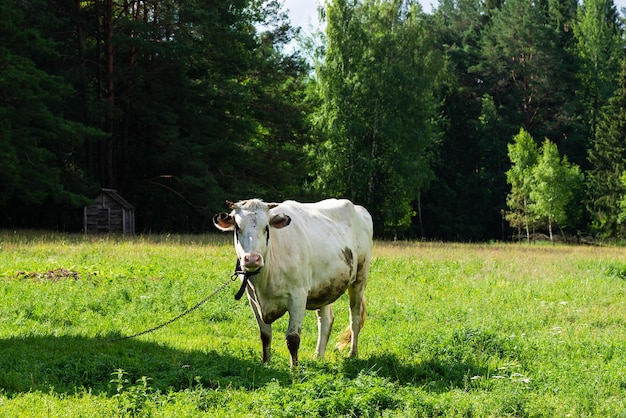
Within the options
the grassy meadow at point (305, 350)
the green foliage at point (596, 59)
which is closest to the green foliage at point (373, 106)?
the green foliage at point (596, 59)

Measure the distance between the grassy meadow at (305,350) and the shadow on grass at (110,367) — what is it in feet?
0.07

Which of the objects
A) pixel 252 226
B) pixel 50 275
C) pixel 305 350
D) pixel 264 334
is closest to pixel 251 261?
pixel 252 226

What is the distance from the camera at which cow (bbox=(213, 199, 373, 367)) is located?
24.0ft

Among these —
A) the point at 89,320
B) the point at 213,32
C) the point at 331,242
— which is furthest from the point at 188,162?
the point at 331,242

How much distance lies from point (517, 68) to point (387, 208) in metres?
23.6

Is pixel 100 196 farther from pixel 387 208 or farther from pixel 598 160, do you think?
pixel 598 160

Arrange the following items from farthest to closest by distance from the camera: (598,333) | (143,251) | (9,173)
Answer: (9,173) < (143,251) < (598,333)

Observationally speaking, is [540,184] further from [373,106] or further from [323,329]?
[323,329]

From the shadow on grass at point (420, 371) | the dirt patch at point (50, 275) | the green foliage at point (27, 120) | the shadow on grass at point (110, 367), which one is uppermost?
the green foliage at point (27, 120)

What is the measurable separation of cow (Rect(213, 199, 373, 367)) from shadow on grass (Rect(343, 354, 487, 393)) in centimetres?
66

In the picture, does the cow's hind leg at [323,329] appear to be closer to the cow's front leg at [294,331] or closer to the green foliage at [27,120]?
the cow's front leg at [294,331]

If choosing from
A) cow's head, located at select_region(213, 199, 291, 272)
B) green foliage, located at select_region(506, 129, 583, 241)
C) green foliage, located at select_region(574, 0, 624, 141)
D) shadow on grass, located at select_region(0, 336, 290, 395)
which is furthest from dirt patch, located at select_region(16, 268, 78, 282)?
green foliage, located at select_region(574, 0, 624, 141)

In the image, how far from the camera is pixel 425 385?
7.09 m

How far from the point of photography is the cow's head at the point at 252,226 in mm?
6961
